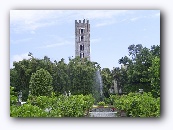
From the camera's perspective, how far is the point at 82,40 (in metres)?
13.8

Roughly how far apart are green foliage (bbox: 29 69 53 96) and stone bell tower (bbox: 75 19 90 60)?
394mm

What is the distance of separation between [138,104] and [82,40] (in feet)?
2.90

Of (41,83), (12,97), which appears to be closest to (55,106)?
(41,83)

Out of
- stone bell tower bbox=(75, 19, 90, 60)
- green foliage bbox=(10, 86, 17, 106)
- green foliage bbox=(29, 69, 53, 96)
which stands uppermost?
stone bell tower bbox=(75, 19, 90, 60)

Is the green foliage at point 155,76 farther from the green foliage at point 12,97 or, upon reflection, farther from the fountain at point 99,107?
the green foliage at point 12,97

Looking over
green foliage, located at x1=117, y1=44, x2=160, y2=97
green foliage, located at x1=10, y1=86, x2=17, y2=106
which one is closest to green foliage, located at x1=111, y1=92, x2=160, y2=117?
green foliage, located at x1=117, y1=44, x2=160, y2=97

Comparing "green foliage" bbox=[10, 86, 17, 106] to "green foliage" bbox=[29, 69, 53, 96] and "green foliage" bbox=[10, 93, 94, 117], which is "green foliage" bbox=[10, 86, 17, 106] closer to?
"green foliage" bbox=[10, 93, 94, 117]

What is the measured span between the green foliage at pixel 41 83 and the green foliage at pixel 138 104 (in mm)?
679

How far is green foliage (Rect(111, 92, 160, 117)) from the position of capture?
1377 cm

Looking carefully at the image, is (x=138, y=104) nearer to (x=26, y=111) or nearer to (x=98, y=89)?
(x=98, y=89)

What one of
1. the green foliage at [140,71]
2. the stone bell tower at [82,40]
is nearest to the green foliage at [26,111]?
the stone bell tower at [82,40]
